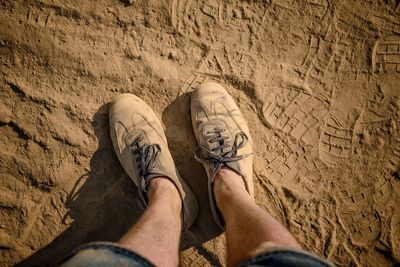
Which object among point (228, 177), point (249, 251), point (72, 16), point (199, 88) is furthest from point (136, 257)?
point (72, 16)

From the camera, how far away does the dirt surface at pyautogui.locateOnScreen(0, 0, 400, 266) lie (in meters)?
1.81

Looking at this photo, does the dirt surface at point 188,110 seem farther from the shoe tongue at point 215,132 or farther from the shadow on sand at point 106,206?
the shoe tongue at point 215,132

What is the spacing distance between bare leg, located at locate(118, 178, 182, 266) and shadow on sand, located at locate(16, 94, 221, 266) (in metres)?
0.23

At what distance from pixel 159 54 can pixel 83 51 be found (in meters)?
0.51

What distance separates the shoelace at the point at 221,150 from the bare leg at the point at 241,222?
0.08 meters

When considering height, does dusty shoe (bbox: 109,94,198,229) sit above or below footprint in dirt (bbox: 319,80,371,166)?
below

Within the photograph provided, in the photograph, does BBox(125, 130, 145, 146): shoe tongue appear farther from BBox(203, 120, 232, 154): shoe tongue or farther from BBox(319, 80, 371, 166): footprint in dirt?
BBox(319, 80, 371, 166): footprint in dirt

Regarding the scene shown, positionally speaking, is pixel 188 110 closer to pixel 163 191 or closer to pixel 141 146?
pixel 141 146

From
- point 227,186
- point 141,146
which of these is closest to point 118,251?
point 227,186

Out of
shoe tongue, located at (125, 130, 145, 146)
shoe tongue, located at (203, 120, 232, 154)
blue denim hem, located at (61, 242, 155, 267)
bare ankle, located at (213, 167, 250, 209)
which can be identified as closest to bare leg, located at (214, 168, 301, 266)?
bare ankle, located at (213, 167, 250, 209)

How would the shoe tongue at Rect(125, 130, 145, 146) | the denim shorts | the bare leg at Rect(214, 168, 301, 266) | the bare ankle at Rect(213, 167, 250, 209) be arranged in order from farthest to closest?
the shoe tongue at Rect(125, 130, 145, 146), the bare ankle at Rect(213, 167, 250, 209), the bare leg at Rect(214, 168, 301, 266), the denim shorts

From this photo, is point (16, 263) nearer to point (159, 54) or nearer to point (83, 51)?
point (83, 51)

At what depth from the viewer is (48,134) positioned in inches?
71.9

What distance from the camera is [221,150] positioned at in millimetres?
1819
